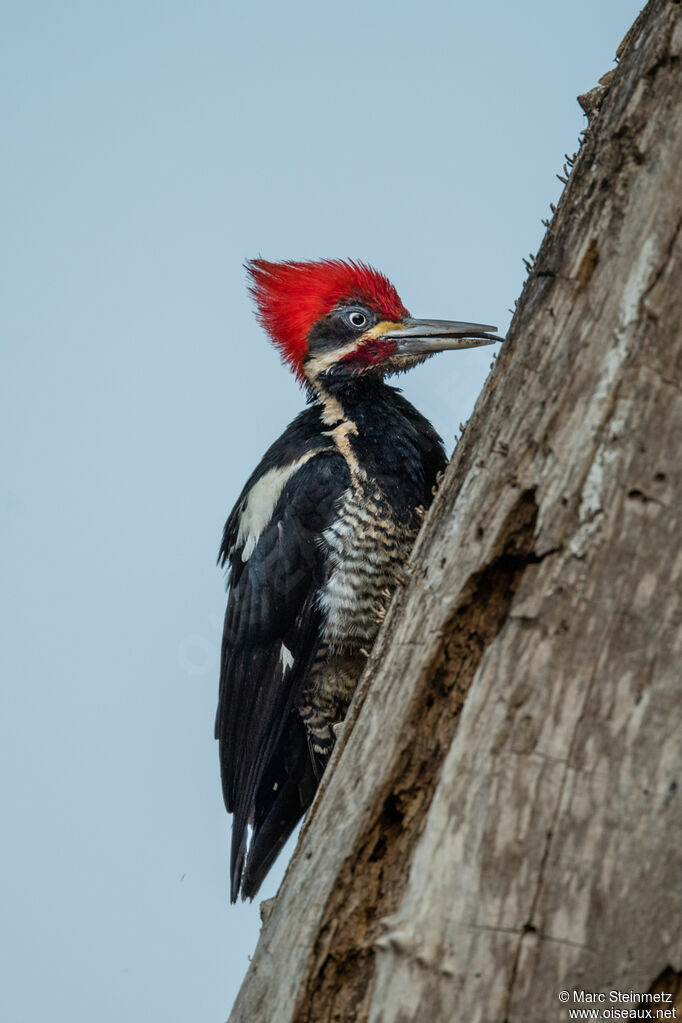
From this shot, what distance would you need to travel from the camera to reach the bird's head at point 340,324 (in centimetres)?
370

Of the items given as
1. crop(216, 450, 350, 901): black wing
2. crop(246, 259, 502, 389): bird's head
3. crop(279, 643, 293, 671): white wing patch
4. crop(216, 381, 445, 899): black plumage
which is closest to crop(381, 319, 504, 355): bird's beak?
crop(246, 259, 502, 389): bird's head

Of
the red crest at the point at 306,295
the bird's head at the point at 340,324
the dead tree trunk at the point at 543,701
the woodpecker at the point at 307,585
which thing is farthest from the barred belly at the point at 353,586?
the dead tree trunk at the point at 543,701

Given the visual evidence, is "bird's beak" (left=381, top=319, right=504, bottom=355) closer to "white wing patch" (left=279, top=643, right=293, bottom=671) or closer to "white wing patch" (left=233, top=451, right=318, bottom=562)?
"white wing patch" (left=233, top=451, right=318, bottom=562)

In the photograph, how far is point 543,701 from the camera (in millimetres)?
1620

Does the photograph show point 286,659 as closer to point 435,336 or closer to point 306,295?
point 435,336

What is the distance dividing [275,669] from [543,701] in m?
1.80

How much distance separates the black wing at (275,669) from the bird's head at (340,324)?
541 mm

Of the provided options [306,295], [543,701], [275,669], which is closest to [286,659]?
[275,669]

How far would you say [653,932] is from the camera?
1.56 meters

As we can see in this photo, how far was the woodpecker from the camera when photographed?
3.23 m

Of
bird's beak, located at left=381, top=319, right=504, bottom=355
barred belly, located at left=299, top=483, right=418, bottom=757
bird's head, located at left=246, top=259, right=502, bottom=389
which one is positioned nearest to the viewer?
barred belly, located at left=299, top=483, right=418, bottom=757

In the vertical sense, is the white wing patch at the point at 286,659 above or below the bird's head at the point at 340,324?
below

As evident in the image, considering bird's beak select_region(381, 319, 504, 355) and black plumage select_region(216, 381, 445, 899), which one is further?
bird's beak select_region(381, 319, 504, 355)

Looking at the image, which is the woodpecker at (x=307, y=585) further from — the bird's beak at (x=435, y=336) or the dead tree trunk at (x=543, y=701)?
the dead tree trunk at (x=543, y=701)
